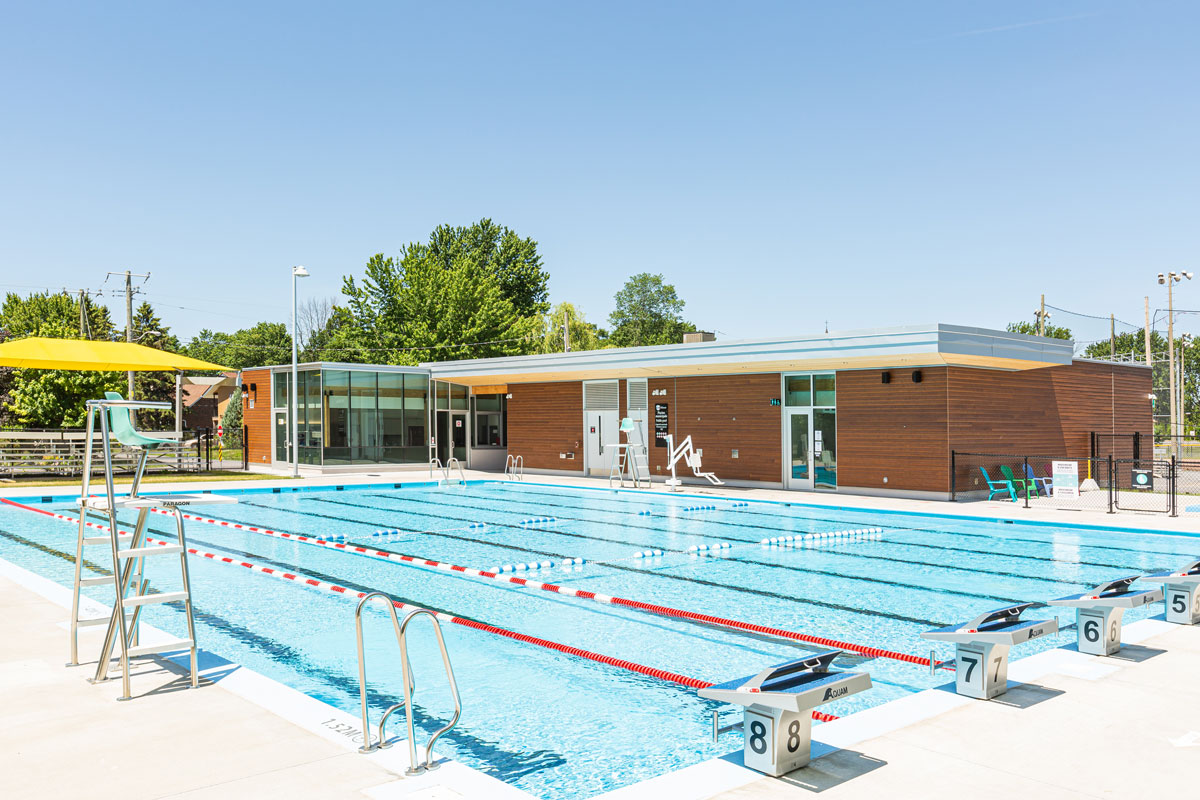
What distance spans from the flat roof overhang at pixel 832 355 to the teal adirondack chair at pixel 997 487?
8.27ft

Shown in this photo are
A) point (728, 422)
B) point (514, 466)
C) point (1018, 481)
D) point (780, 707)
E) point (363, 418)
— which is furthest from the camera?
point (363, 418)

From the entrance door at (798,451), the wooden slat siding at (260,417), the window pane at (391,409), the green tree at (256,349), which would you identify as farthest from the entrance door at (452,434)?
the green tree at (256,349)

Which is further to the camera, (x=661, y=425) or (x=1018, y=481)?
(x=661, y=425)

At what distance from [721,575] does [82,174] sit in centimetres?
2811

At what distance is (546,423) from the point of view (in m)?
26.6

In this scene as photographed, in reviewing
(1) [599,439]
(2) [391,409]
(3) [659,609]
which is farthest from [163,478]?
(3) [659,609]

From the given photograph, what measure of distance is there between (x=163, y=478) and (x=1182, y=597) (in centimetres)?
2464

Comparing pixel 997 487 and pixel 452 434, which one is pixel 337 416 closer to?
pixel 452 434

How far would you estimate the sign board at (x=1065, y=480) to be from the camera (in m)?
16.3

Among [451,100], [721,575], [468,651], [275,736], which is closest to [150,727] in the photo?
[275,736]

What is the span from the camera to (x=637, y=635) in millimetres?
7168

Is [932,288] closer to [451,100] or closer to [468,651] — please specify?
[451,100]

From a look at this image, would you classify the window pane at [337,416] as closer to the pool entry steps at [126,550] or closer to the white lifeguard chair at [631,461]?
the white lifeguard chair at [631,461]

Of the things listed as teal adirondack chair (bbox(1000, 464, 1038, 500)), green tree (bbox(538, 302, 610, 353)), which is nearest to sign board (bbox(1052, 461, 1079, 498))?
teal adirondack chair (bbox(1000, 464, 1038, 500))
